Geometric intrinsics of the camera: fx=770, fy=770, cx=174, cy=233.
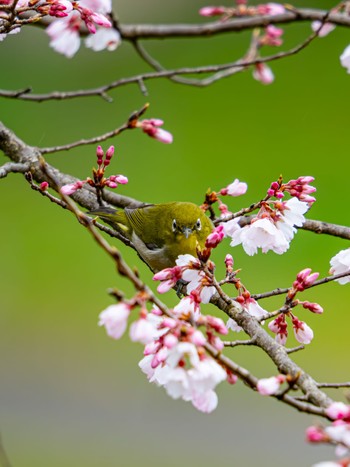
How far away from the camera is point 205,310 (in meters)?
7.13

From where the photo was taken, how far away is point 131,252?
8898 millimetres

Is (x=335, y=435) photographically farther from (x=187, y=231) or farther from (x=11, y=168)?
(x=187, y=231)

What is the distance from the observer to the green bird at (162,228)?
3662 millimetres

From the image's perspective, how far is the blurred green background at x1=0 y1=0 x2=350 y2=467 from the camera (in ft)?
20.6

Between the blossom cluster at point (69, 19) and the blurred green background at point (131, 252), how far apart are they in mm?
3318

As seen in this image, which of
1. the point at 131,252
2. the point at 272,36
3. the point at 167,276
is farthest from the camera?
the point at 131,252

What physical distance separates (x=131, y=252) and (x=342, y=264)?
631 cm

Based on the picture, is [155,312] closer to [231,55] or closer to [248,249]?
[248,249]

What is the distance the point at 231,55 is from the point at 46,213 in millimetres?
4324

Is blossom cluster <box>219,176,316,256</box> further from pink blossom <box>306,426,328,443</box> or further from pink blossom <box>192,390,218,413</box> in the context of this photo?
pink blossom <box>306,426,328,443</box>

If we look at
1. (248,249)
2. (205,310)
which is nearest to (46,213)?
(205,310)

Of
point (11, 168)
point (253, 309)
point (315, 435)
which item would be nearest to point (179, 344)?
point (315, 435)

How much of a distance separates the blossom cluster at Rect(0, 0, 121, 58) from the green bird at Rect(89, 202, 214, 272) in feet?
2.71

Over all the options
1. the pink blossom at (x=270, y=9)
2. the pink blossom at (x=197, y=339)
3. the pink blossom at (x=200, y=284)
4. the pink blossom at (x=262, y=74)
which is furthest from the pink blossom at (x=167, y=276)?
the pink blossom at (x=262, y=74)
